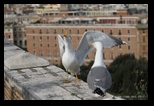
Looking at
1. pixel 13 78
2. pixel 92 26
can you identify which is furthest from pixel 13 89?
pixel 92 26

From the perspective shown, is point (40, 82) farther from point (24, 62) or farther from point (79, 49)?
point (24, 62)

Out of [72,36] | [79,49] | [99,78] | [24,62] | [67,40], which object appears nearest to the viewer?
[99,78]

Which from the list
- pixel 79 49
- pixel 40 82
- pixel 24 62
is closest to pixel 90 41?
pixel 79 49

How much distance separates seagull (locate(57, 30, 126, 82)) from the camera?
3530mm

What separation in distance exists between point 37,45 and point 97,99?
70.9 ft

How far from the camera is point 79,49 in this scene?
366 cm

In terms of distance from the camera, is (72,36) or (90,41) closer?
(90,41)

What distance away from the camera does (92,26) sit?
22.8 metres

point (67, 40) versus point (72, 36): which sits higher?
point (67, 40)

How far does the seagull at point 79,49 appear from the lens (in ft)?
11.6

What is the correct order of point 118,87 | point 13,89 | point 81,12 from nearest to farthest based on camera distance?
point 13,89 → point 118,87 → point 81,12

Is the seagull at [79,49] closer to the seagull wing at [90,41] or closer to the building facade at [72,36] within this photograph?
the seagull wing at [90,41]

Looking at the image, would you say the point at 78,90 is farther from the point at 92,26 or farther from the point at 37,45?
the point at 37,45

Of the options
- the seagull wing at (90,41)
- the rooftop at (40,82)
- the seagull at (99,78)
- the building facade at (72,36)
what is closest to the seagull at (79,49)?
the seagull wing at (90,41)
